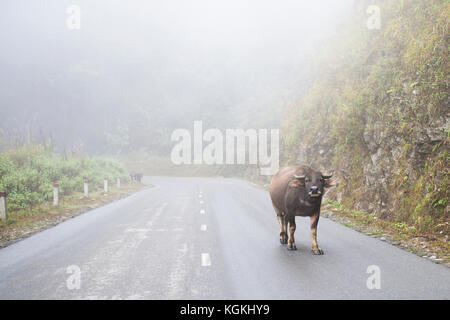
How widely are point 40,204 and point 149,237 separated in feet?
26.6

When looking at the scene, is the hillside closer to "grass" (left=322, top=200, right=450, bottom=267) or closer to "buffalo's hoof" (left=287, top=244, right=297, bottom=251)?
"grass" (left=322, top=200, right=450, bottom=267)

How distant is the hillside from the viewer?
31.1ft

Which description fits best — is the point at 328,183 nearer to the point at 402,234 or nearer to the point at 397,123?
the point at 402,234

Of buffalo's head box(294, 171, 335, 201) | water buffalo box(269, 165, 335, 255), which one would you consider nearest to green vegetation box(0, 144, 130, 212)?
water buffalo box(269, 165, 335, 255)

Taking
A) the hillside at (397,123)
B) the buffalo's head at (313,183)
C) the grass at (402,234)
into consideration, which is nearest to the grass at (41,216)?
the buffalo's head at (313,183)

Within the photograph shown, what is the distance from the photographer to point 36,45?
342 feet

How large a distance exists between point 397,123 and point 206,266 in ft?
29.4

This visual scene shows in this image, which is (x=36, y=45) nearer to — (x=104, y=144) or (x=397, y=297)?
(x=104, y=144)

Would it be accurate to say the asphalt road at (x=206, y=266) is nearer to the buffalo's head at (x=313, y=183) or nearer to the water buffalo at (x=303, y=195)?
the water buffalo at (x=303, y=195)

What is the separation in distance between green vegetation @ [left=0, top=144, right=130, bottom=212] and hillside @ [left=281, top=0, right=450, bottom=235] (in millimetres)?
13050

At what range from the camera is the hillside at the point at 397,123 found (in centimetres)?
949

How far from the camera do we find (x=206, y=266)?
6457 mm

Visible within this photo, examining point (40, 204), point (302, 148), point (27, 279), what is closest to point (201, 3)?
point (302, 148)

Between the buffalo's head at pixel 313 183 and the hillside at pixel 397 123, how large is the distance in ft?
11.1
